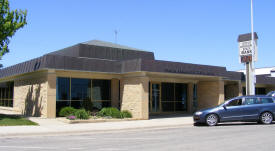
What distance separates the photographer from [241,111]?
16.7 meters

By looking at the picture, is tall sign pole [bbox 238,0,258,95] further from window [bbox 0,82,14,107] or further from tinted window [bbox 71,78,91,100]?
window [bbox 0,82,14,107]

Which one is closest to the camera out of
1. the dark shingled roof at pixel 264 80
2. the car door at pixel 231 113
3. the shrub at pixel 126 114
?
the car door at pixel 231 113

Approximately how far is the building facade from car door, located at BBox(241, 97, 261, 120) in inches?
231

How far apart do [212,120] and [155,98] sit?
31.7ft

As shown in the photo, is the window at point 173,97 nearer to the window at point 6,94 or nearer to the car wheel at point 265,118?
the car wheel at point 265,118

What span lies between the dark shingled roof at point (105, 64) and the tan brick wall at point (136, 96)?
855mm

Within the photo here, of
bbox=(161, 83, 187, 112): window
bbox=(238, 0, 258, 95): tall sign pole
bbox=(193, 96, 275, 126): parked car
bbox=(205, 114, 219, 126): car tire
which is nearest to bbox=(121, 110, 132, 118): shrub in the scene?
bbox=(193, 96, 275, 126): parked car

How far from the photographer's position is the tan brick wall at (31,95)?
67.5 feet

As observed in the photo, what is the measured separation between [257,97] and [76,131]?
32.6 ft

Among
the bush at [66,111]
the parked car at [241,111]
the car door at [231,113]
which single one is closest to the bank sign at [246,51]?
the parked car at [241,111]

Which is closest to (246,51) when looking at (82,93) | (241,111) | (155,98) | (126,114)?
(241,111)

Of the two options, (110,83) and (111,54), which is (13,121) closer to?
(110,83)

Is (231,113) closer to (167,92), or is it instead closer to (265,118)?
(265,118)

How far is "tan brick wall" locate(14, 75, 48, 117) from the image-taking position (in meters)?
20.6
